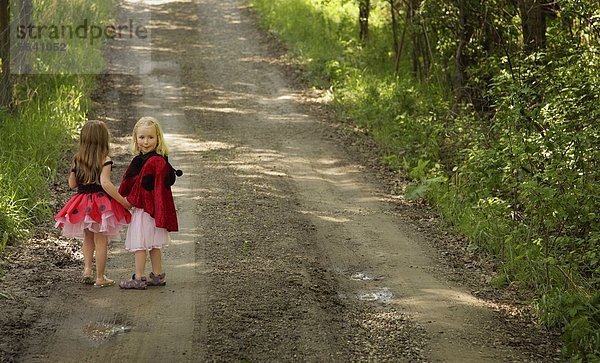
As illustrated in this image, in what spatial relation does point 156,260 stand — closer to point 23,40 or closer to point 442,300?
point 442,300

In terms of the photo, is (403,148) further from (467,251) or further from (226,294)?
(226,294)

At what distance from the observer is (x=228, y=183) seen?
37.5 feet

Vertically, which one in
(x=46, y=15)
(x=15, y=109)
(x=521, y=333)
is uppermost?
(x=46, y=15)

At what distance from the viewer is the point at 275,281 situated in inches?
298

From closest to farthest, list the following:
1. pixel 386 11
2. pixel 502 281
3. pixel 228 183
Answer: pixel 502 281, pixel 228 183, pixel 386 11

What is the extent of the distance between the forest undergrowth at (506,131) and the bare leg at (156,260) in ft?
10.7

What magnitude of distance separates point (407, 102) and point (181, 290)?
9319mm

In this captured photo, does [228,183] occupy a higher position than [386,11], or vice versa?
[386,11]

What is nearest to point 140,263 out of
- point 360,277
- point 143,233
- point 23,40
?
point 143,233

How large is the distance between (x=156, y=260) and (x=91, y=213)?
69cm

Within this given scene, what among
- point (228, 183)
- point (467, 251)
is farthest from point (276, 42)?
point (467, 251)

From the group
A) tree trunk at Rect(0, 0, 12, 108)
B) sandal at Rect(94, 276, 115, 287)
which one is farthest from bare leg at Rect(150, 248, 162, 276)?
tree trunk at Rect(0, 0, 12, 108)

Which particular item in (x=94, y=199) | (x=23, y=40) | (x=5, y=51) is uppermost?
(x=23, y=40)

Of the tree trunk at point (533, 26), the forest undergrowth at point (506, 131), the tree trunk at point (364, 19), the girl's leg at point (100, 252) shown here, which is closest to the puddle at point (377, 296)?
the forest undergrowth at point (506, 131)
